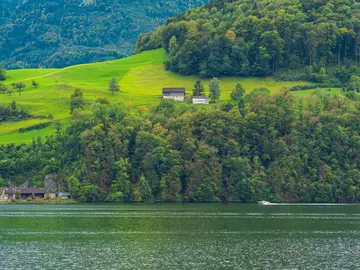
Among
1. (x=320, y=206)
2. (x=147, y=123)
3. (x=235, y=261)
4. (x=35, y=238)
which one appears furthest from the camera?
(x=147, y=123)

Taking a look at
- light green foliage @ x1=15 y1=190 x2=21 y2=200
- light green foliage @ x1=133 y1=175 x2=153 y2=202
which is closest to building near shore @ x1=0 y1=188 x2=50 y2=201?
light green foliage @ x1=15 y1=190 x2=21 y2=200

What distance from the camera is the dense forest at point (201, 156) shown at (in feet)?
564

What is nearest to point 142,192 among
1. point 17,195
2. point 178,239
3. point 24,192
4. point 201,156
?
point 201,156

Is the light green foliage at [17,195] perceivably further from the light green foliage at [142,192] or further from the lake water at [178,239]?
the lake water at [178,239]

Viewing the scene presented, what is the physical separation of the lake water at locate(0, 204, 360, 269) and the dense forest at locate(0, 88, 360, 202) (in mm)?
29322

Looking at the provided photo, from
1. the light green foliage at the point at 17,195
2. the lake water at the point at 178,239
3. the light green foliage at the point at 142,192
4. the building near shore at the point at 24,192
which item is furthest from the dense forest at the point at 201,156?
the lake water at the point at 178,239

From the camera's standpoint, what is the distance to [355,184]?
7023 inches

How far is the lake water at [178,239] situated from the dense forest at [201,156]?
2932 centimetres

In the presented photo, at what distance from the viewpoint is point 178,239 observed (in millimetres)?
95312

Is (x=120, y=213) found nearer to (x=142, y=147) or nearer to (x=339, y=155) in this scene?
(x=142, y=147)

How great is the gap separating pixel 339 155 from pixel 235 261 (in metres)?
111

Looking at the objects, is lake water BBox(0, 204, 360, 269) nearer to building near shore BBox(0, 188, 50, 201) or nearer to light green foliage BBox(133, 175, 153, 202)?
light green foliage BBox(133, 175, 153, 202)

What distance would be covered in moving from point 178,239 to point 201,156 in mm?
80892

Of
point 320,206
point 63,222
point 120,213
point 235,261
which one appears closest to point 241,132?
point 320,206
